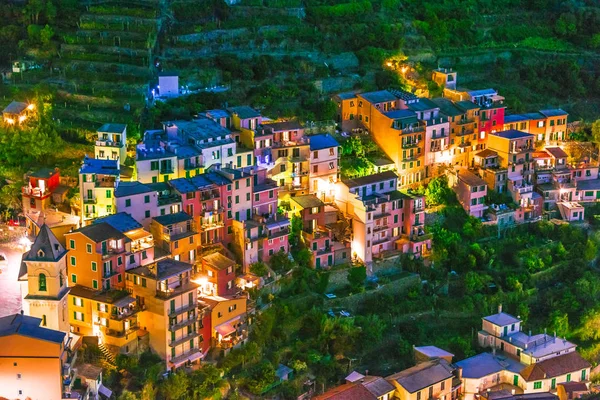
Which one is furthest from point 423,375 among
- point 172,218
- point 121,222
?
point 121,222

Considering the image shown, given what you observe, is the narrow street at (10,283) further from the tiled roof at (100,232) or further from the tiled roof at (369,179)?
the tiled roof at (369,179)

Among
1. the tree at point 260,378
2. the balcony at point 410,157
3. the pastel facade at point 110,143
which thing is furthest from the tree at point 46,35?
the tree at point 260,378

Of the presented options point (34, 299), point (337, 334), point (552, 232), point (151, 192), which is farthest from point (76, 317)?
point (552, 232)

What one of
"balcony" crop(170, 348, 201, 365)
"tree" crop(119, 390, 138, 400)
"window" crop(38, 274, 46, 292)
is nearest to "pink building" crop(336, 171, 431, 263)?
"balcony" crop(170, 348, 201, 365)

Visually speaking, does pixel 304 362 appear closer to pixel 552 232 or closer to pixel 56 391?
pixel 56 391

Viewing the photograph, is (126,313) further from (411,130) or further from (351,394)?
(411,130)

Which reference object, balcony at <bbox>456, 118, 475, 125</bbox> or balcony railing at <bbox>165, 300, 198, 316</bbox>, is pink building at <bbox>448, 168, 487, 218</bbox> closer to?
balcony at <bbox>456, 118, 475, 125</bbox>

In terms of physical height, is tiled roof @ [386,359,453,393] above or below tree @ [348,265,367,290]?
below
